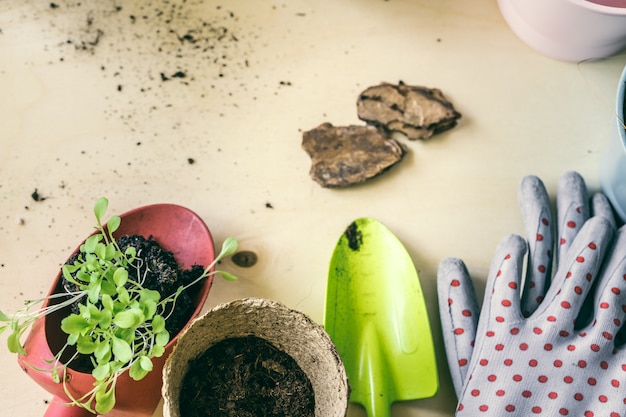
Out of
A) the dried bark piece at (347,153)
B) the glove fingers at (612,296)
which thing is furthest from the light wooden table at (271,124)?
the glove fingers at (612,296)

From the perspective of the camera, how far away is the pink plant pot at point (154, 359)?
2.17ft

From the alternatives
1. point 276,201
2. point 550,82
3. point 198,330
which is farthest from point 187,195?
point 550,82

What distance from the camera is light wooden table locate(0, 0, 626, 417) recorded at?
82 centimetres

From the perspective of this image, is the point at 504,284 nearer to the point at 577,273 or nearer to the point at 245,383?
the point at 577,273

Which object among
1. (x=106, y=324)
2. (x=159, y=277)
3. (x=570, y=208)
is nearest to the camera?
(x=106, y=324)

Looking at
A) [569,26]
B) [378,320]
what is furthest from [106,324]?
[569,26]

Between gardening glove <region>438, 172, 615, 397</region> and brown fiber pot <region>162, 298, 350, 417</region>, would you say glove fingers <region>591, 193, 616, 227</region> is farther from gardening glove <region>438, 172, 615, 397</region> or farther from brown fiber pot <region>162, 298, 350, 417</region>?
brown fiber pot <region>162, 298, 350, 417</region>

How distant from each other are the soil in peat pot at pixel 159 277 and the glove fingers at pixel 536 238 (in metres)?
0.41

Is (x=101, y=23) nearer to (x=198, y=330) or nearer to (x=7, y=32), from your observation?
(x=7, y=32)

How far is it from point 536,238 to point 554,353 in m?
0.14

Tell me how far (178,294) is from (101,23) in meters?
0.44

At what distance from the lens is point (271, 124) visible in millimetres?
865

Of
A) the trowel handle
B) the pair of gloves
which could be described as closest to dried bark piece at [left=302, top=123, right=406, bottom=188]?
the pair of gloves

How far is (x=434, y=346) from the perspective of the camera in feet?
2.60
